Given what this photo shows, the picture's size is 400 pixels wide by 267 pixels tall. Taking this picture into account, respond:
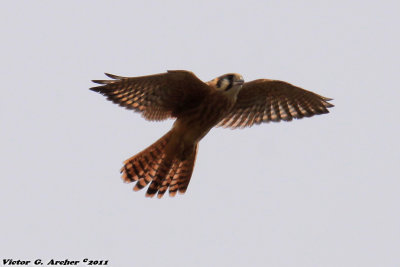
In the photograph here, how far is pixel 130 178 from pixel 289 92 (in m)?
2.40

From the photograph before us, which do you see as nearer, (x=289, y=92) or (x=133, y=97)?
(x=133, y=97)

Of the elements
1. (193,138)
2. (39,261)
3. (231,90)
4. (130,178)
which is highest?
(231,90)

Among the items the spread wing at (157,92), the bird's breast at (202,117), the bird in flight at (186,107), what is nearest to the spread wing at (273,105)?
the bird in flight at (186,107)

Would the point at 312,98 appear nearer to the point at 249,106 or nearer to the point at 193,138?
the point at 249,106

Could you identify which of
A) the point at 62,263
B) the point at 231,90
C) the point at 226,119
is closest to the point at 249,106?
the point at 226,119

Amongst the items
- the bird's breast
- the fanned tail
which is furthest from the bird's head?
the fanned tail

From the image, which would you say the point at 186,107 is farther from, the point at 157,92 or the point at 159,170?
the point at 159,170

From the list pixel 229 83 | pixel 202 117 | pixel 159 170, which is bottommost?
pixel 159 170

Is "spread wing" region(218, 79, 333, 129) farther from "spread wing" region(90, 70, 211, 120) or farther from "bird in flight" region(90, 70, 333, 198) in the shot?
"spread wing" region(90, 70, 211, 120)

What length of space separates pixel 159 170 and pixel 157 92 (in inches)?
42.9

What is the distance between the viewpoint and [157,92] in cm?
877

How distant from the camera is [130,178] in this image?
916 centimetres

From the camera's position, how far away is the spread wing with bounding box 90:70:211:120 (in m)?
8.41

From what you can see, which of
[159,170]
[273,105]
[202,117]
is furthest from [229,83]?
[159,170]
